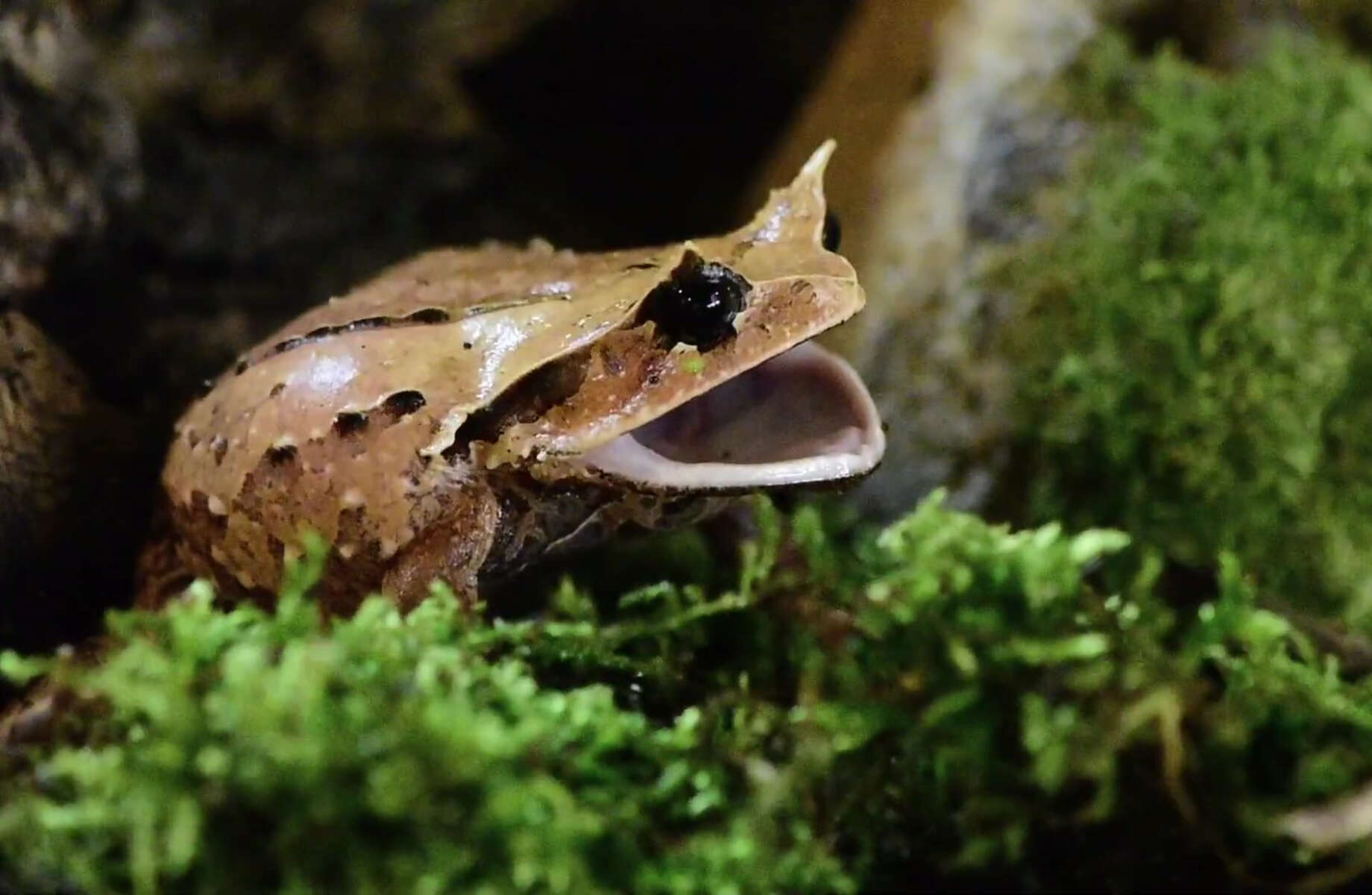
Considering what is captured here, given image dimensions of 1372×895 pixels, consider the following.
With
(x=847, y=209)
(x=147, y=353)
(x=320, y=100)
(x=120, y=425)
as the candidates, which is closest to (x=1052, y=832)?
(x=847, y=209)

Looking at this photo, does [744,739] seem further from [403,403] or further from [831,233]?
[831,233]

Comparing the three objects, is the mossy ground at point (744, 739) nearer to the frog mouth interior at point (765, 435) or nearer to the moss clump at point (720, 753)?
the moss clump at point (720, 753)

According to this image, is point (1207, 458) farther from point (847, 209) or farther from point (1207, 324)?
point (847, 209)

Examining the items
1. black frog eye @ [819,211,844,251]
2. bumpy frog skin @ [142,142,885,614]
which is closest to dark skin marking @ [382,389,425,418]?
bumpy frog skin @ [142,142,885,614]

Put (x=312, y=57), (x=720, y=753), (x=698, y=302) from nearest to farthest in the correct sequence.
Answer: (x=720, y=753)
(x=698, y=302)
(x=312, y=57)

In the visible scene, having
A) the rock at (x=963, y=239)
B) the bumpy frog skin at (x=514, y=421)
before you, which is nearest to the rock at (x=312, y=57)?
the rock at (x=963, y=239)

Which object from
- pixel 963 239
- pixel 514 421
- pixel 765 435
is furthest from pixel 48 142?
pixel 963 239
